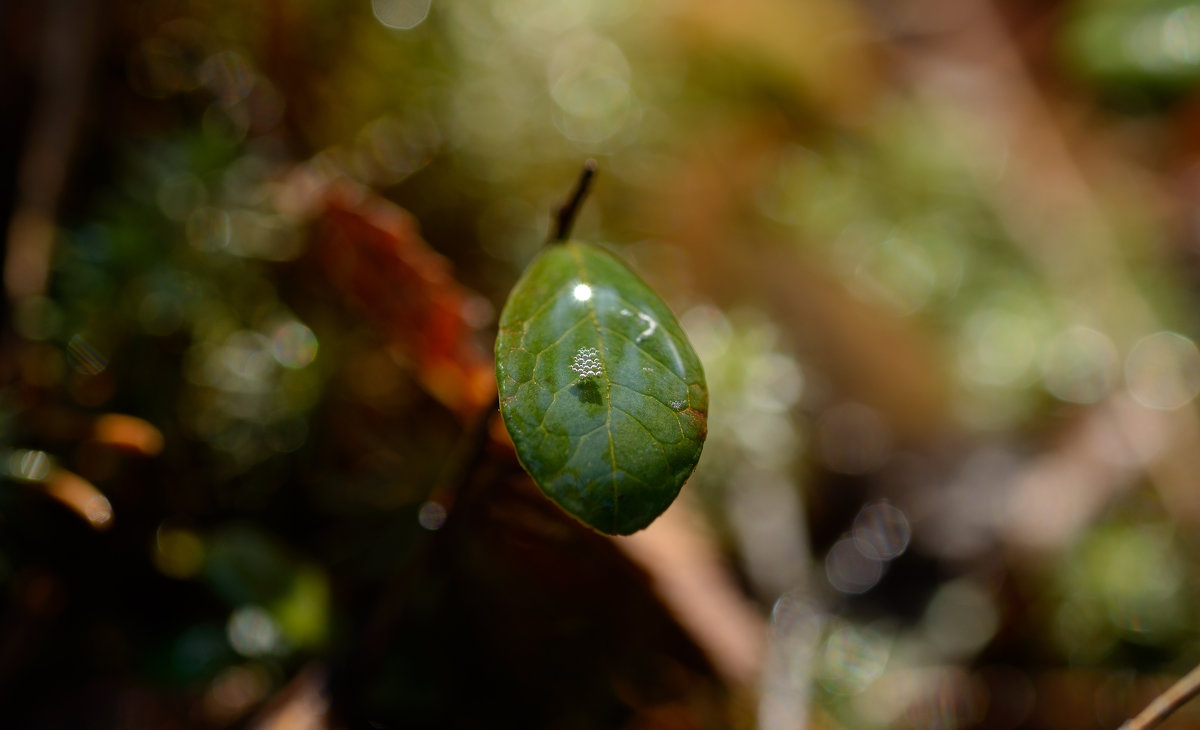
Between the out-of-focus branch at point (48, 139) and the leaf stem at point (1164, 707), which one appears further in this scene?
the out-of-focus branch at point (48, 139)

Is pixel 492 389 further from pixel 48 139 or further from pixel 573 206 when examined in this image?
pixel 48 139

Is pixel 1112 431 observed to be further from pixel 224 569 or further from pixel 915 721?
pixel 224 569

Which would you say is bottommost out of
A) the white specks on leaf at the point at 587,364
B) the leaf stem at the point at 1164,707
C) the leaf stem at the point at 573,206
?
the leaf stem at the point at 1164,707

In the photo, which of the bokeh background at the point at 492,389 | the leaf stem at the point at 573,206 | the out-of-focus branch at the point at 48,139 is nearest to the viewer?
the leaf stem at the point at 573,206

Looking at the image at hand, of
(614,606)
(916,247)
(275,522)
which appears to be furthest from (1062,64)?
(275,522)

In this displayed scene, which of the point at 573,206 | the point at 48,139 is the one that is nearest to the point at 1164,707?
the point at 573,206

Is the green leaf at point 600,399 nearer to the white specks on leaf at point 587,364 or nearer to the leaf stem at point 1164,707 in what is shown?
the white specks on leaf at point 587,364

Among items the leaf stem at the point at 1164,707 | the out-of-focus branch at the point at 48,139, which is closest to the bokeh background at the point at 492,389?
the out-of-focus branch at the point at 48,139
